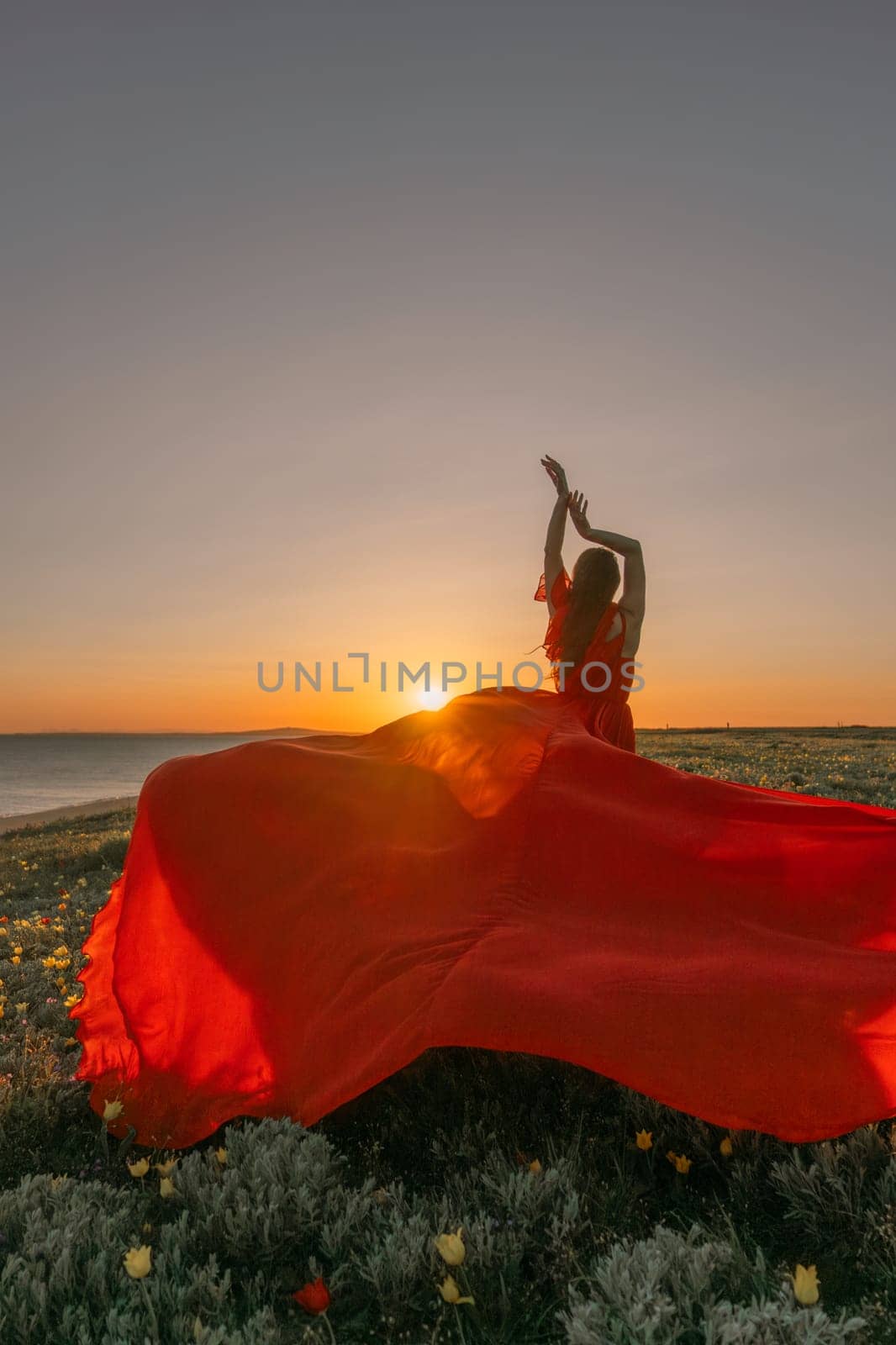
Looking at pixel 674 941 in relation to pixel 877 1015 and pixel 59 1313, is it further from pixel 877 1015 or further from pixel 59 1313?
pixel 59 1313

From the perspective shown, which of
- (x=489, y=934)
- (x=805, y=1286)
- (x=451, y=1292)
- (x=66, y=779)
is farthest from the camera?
(x=66, y=779)

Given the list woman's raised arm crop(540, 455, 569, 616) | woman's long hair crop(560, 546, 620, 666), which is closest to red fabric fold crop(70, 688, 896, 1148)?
woman's long hair crop(560, 546, 620, 666)

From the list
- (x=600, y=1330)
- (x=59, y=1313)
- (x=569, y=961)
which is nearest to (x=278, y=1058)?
(x=59, y=1313)

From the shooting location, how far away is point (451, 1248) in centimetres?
267

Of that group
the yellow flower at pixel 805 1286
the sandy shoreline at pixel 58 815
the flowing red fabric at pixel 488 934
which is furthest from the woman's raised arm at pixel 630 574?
the sandy shoreline at pixel 58 815

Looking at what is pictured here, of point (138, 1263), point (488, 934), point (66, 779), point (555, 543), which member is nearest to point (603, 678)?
point (555, 543)

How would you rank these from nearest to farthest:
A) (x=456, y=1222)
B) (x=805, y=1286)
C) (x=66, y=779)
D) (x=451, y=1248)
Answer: (x=805, y=1286), (x=451, y=1248), (x=456, y=1222), (x=66, y=779)

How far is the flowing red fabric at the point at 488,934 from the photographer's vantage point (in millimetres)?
3182

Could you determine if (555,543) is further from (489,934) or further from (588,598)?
(489,934)

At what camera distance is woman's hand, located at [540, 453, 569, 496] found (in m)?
7.06

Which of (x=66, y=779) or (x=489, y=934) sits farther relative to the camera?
(x=66, y=779)

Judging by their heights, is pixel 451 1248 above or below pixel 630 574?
below

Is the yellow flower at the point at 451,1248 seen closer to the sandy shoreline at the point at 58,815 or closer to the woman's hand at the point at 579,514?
the woman's hand at the point at 579,514

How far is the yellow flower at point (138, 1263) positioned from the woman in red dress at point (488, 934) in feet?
2.45
